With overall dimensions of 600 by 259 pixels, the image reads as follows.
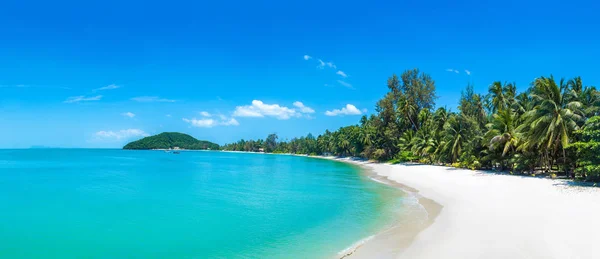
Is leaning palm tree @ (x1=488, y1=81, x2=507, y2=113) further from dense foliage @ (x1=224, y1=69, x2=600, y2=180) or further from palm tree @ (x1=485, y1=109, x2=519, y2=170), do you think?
palm tree @ (x1=485, y1=109, x2=519, y2=170)

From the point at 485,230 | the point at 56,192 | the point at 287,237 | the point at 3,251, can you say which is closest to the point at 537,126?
the point at 485,230

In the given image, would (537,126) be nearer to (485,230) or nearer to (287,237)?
(485,230)

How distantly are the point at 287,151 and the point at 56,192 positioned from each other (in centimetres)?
13463

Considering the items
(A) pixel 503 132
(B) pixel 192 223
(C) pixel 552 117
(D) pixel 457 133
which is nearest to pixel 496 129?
(A) pixel 503 132

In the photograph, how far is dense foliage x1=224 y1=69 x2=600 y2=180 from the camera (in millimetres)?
21281

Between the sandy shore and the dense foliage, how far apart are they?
488 centimetres

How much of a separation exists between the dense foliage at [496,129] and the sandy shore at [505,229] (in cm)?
488

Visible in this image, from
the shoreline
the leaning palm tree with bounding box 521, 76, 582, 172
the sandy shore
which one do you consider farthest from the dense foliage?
the shoreline

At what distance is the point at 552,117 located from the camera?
21.5 m

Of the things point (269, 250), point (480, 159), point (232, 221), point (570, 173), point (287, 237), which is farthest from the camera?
point (480, 159)

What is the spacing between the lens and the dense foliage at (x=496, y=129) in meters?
21.3

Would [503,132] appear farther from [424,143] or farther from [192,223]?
[192,223]

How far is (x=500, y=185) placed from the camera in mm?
21625

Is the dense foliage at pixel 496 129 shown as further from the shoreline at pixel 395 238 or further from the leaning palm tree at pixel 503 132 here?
the shoreline at pixel 395 238
